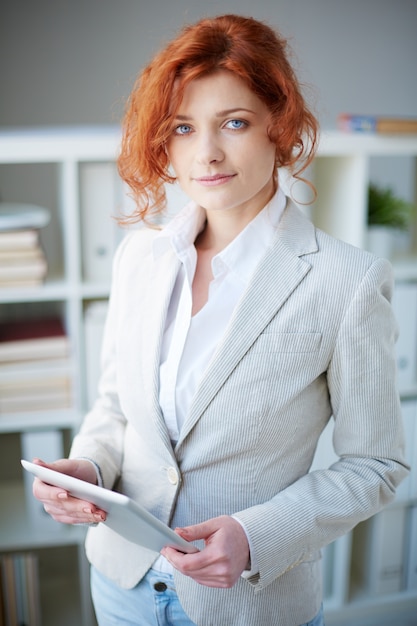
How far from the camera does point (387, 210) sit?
7.47 ft

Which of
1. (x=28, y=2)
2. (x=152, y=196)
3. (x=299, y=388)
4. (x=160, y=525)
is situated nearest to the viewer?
(x=160, y=525)

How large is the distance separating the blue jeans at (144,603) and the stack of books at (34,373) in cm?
80

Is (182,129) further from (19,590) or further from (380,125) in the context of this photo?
(19,590)

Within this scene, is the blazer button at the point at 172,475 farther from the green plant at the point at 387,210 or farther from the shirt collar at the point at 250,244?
the green plant at the point at 387,210

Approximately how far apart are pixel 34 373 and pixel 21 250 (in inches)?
13.8

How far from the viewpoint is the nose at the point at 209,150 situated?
1114 millimetres

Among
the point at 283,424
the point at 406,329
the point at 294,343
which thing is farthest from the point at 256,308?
the point at 406,329

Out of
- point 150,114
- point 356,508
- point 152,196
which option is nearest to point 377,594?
point 356,508

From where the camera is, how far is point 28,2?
2.19m

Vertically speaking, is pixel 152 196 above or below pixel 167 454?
above

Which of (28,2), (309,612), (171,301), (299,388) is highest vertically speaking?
(28,2)

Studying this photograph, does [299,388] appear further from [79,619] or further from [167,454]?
[79,619]

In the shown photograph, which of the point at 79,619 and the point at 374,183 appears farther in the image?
the point at 374,183

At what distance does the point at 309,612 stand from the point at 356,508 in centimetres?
24
